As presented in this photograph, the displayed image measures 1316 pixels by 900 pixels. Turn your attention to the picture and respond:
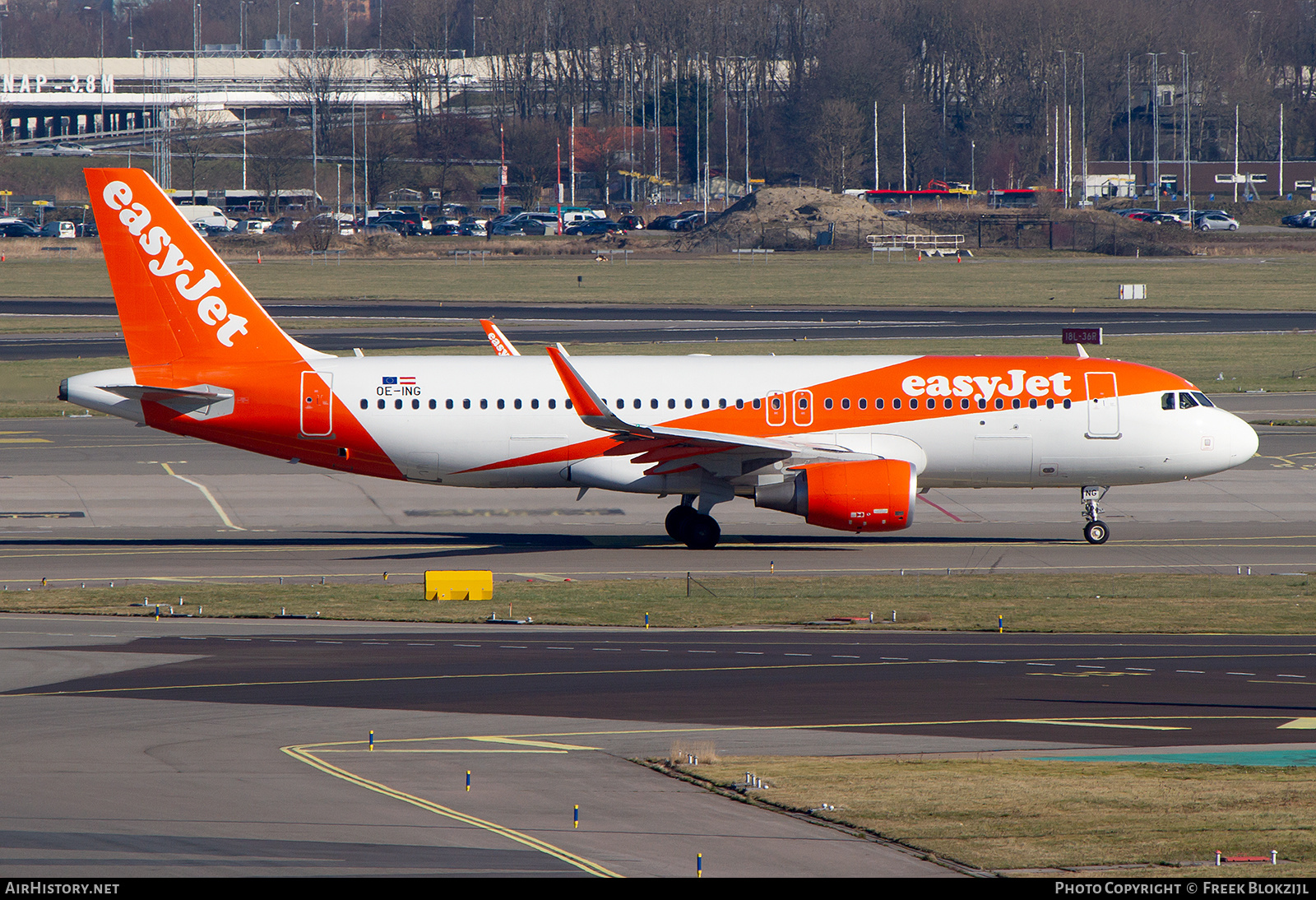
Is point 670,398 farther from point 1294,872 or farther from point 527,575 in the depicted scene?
→ point 1294,872

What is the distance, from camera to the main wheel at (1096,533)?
119ft

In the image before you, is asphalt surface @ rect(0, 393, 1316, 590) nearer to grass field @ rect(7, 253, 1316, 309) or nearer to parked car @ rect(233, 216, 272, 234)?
grass field @ rect(7, 253, 1316, 309)

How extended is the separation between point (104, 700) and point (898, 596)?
15.6m

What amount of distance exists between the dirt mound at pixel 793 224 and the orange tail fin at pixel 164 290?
115m

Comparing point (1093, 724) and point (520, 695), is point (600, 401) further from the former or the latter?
point (1093, 724)

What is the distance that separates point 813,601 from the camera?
29.6 meters

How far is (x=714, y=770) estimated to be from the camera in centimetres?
1817

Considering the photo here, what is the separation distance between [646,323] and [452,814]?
70.3 meters

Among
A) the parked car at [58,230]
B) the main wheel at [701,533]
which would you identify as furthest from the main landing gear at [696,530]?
the parked car at [58,230]

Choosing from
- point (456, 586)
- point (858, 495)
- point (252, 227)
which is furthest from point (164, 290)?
Result: point (252, 227)

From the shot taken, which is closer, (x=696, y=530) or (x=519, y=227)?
(x=696, y=530)

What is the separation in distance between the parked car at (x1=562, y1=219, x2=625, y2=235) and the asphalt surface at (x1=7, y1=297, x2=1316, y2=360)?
67822 mm

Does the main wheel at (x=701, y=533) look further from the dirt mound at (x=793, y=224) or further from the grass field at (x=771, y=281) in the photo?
the dirt mound at (x=793, y=224)

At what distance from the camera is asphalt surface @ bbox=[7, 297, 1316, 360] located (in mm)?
76250
